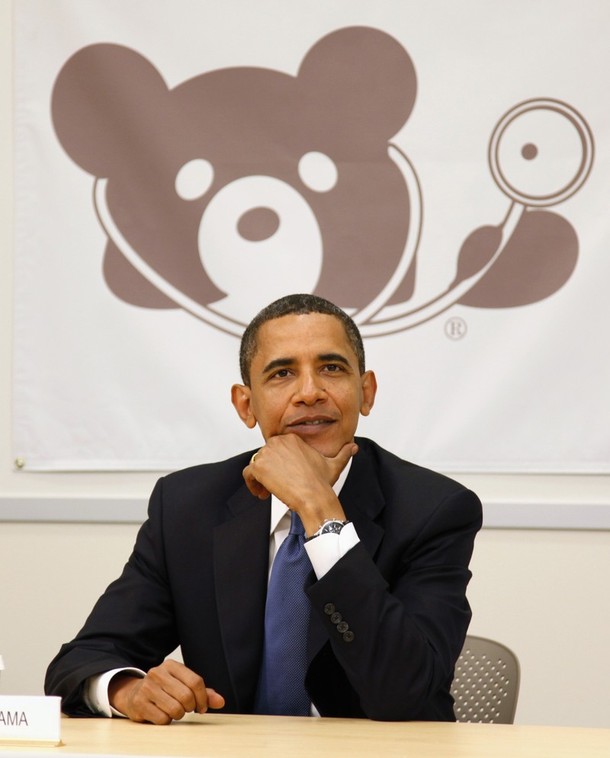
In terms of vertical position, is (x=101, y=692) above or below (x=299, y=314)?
below

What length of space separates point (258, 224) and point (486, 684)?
5.46ft

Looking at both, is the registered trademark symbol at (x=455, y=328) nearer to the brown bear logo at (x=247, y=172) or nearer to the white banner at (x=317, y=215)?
the white banner at (x=317, y=215)

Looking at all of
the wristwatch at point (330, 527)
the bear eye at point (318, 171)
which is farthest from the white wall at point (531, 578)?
the wristwatch at point (330, 527)

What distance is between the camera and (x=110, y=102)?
11.5 ft

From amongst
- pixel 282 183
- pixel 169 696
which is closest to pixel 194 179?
pixel 282 183

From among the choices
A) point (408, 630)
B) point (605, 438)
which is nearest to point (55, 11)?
point (605, 438)

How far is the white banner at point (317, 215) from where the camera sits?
3.36 meters

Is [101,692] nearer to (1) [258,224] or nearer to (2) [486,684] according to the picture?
(2) [486,684]

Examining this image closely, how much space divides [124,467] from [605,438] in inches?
57.5

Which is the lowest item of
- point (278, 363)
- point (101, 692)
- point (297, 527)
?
point (101, 692)

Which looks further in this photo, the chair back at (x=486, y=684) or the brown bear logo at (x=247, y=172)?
the brown bear logo at (x=247, y=172)

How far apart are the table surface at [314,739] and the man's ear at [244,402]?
26.6 inches

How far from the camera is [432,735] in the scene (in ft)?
5.33

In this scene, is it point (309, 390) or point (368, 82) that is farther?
point (368, 82)
